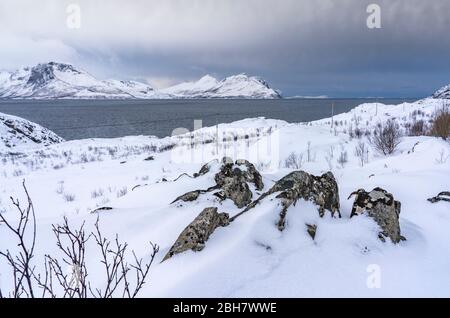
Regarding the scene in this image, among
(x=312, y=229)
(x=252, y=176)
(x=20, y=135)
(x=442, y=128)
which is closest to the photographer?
(x=312, y=229)

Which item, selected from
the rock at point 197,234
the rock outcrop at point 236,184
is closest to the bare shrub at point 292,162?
the rock outcrop at point 236,184

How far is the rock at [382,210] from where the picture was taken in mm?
4205

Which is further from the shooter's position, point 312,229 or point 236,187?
point 236,187

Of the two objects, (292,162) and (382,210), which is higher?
(382,210)

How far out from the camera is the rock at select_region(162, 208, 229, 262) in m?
3.56

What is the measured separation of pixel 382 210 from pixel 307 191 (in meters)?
1.00

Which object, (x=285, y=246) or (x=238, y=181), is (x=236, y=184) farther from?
(x=285, y=246)

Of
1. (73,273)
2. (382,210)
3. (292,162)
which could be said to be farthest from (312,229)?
(292,162)

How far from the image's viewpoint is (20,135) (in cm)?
2855

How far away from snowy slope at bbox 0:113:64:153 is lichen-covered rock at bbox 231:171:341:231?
989 inches

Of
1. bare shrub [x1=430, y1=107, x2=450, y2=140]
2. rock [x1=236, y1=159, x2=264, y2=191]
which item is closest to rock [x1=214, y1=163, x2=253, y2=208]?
rock [x1=236, y1=159, x2=264, y2=191]

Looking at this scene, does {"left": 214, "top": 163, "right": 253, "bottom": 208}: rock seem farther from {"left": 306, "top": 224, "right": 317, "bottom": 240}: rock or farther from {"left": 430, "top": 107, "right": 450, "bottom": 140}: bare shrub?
{"left": 430, "top": 107, "right": 450, "bottom": 140}: bare shrub

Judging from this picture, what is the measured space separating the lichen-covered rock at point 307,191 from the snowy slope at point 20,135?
82.5 ft
